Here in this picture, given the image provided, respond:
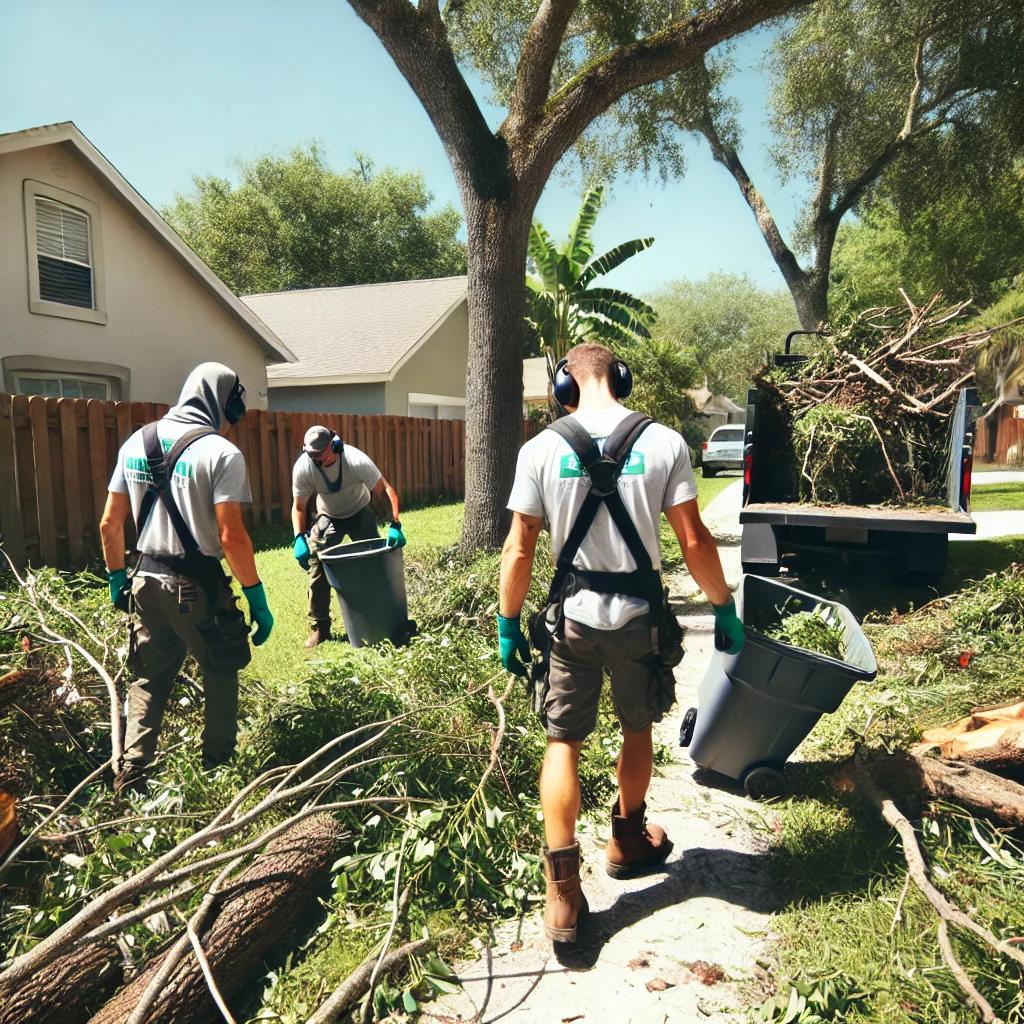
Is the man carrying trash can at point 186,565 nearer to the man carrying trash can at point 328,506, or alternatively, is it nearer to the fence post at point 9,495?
the man carrying trash can at point 328,506

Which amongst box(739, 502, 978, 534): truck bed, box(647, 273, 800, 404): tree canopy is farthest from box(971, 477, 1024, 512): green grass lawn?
box(647, 273, 800, 404): tree canopy

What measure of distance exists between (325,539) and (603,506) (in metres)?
3.96

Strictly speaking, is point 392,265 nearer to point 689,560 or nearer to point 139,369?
point 139,369

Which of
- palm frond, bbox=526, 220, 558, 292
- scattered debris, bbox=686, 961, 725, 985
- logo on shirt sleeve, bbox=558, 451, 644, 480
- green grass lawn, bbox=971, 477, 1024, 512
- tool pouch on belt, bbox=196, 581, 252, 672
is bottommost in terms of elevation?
scattered debris, bbox=686, 961, 725, 985

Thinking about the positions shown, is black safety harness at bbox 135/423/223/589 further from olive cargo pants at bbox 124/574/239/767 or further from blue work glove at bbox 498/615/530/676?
blue work glove at bbox 498/615/530/676

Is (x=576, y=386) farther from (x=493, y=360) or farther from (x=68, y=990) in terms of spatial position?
(x=493, y=360)

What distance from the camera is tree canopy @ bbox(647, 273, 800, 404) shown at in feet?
229

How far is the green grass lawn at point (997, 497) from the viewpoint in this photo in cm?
1582

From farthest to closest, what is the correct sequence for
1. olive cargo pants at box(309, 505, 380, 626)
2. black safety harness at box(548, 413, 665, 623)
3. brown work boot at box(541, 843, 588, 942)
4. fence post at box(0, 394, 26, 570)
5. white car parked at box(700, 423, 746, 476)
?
white car parked at box(700, 423, 746, 476), fence post at box(0, 394, 26, 570), olive cargo pants at box(309, 505, 380, 626), black safety harness at box(548, 413, 665, 623), brown work boot at box(541, 843, 588, 942)

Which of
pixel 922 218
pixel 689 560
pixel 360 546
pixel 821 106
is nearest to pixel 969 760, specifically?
pixel 689 560

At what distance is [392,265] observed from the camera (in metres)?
43.7

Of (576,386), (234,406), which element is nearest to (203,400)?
(234,406)

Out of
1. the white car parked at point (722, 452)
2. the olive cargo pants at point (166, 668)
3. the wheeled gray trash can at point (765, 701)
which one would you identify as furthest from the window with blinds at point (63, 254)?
the white car parked at point (722, 452)

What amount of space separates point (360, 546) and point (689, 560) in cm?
337
